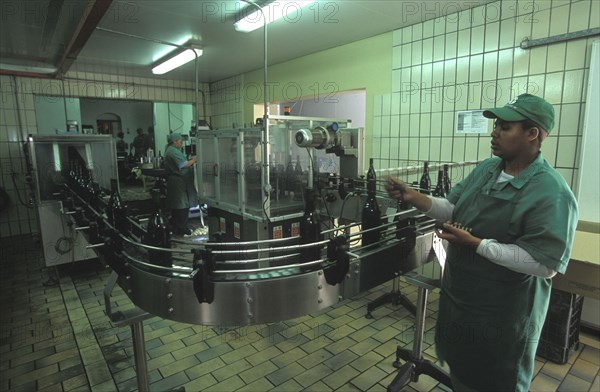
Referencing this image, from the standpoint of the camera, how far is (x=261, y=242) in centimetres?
103

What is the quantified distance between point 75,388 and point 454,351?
1947 millimetres

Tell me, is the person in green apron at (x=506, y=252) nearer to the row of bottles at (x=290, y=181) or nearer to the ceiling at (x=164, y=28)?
the row of bottles at (x=290, y=181)

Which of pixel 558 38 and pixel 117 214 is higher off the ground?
pixel 558 38

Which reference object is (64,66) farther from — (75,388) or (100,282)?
(75,388)

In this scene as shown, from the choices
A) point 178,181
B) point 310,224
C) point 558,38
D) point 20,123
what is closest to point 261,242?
point 310,224

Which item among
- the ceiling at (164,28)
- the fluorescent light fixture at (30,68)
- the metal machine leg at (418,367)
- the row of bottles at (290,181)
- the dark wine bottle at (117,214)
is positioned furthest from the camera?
the fluorescent light fixture at (30,68)

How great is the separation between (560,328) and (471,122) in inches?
61.4

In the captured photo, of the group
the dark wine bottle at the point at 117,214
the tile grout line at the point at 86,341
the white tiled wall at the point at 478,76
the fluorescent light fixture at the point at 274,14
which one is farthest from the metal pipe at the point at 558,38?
the tile grout line at the point at 86,341

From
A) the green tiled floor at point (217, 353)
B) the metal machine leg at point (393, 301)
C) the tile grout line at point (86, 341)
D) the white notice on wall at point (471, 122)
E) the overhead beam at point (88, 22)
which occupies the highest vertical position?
the overhead beam at point (88, 22)

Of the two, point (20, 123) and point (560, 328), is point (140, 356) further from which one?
point (20, 123)

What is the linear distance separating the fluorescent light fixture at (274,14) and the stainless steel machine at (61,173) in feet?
5.93

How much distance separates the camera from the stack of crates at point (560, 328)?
2123 millimetres

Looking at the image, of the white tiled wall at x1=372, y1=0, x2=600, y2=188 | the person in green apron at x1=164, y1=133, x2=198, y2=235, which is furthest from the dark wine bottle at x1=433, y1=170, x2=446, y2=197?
the person in green apron at x1=164, y1=133, x2=198, y2=235

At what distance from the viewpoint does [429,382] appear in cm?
198
